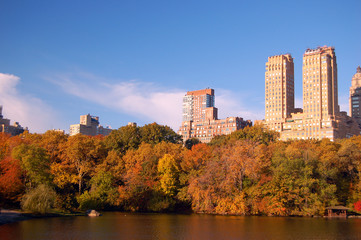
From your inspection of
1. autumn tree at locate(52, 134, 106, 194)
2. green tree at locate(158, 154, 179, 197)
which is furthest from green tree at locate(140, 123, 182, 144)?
autumn tree at locate(52, 134, 106, 194)

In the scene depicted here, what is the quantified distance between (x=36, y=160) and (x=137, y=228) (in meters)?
22.5

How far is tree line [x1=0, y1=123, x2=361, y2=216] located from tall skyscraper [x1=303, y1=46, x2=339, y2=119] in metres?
121

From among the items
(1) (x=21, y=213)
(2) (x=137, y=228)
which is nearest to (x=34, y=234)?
(2) (x=137, y=228)

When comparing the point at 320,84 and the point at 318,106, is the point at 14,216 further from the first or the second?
the point at 320,84

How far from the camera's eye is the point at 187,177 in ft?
224

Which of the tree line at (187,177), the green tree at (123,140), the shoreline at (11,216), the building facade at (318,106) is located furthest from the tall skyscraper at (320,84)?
the shoreline at (11,216)

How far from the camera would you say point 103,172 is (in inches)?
2640

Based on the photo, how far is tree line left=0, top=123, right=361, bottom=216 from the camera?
198ft

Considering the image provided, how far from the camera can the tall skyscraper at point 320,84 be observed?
616ft

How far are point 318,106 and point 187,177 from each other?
138 metres

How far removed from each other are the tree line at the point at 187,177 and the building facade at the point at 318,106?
116 metres

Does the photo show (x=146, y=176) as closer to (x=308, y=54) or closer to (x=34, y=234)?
(x=34, y=234)

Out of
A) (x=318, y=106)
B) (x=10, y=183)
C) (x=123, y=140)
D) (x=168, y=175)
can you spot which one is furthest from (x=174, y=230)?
(x=318, y=106)

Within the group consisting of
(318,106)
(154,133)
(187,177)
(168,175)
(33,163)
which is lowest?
(187,177)
